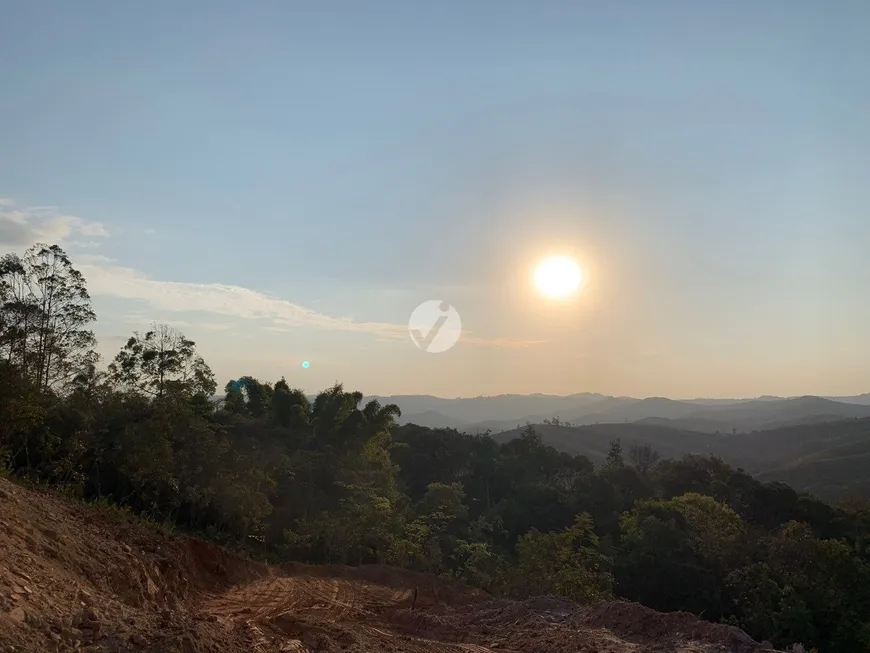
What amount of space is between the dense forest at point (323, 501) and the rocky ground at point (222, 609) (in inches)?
126

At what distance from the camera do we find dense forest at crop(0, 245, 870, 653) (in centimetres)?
1552

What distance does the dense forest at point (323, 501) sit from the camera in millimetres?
15516

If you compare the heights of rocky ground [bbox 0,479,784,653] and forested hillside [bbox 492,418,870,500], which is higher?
rocky ground [bbox 0,479,784,653]

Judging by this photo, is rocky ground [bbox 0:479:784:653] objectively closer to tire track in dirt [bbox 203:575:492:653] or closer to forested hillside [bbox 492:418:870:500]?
tire track in dirt [bbox 203:575:492:653]

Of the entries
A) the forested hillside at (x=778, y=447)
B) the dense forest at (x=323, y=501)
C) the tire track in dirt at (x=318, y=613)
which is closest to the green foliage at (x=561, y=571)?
the dense forest at (x=323, y=501)

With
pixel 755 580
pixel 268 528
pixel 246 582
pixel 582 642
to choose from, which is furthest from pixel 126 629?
pixel 755 580

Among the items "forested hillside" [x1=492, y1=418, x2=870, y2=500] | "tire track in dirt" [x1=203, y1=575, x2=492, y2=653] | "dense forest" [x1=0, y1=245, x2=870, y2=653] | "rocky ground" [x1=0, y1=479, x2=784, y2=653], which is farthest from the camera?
"forested hillside" [x1=492, y1=418, x2=870, y2=500]

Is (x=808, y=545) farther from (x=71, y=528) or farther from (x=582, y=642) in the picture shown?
(x=71, y=528)

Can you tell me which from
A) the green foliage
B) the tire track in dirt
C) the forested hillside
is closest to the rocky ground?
the tire track in dirt

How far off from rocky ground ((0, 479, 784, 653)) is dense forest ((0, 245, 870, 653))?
10.5ft

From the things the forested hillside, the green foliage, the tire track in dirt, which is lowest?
the forested hillside

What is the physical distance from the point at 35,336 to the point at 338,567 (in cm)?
1139

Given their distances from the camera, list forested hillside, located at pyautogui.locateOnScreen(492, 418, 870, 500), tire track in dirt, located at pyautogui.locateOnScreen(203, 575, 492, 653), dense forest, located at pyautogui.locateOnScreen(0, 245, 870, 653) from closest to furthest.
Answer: tire track in dirt, located at pyautogui.locateOnScreen(203, 575, 492, 653)
dense forest, located at pyautogui.locateOnScreen(0, 245, 870, 653)
forested hillside, located at pyautogui.locateOnScreen(492, 418, 870, 500)

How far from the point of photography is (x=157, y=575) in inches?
441
